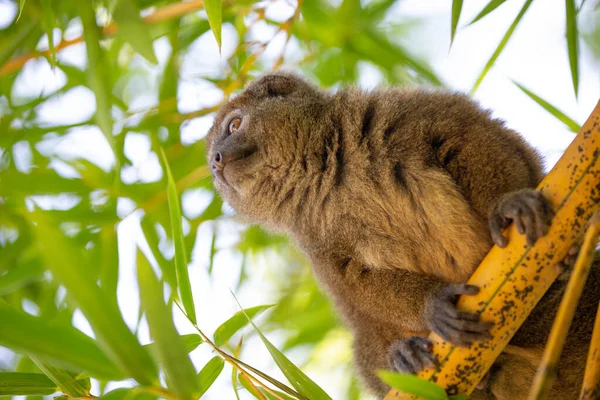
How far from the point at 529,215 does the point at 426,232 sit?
63 centimetres

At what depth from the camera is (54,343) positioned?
65.3 inches

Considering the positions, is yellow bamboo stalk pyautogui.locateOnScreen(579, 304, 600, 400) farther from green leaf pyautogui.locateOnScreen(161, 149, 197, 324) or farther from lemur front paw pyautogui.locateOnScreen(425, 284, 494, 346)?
green leaf pyautogui.locateOnScreen(161, 149, 197, 324)

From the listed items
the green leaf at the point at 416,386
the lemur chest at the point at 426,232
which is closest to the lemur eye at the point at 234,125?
the lemur chest at the point at 426,232

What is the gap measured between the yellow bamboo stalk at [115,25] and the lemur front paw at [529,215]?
2.06 meters

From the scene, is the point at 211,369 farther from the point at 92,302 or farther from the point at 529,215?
the point at 529,215

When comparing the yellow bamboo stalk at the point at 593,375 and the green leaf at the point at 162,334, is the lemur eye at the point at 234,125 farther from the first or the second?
the yellow bamboo stalk at the point at 593,375

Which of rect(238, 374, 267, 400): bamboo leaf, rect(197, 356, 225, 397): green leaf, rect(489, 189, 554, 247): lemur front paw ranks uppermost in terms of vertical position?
rect(197, 356, 225, 397): green leaf

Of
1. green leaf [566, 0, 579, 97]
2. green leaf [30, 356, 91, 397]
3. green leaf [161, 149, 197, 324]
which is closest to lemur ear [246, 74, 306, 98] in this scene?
green leaf [161, 149, 197, 324]

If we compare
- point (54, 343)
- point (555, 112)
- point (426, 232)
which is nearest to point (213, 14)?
point (426, 232)

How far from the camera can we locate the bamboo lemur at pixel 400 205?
2.31 metres

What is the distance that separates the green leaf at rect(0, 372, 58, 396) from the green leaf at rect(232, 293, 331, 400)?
75cm

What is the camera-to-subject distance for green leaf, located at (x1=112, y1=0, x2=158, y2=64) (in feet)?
8.03

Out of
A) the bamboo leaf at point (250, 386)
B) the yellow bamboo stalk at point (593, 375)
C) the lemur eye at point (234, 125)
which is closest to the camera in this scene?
the yellow bamboo stalk at point (593, 375)

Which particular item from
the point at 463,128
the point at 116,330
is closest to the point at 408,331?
the point at 463,128
